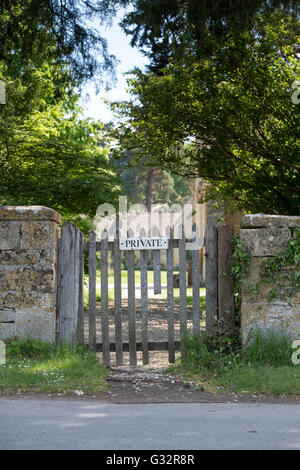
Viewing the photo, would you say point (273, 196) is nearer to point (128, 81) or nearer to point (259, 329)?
point (128, 81)

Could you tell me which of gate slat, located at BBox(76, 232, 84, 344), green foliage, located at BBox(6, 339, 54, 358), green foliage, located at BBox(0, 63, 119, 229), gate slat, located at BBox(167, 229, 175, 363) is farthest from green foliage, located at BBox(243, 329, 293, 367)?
green foliage, located at BBox(0, 63, 119, 229)

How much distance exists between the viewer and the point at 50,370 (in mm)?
5289

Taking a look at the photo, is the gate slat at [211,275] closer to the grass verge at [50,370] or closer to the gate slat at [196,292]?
the gate slat at [196,292]

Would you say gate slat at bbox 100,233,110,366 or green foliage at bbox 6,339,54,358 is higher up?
gate slat at bbox 100,233,110,366

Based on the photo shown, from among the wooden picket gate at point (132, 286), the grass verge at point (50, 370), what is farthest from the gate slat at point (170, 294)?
the grass verge at point (50, 370)

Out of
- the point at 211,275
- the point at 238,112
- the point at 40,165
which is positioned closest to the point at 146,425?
the point at 211,275

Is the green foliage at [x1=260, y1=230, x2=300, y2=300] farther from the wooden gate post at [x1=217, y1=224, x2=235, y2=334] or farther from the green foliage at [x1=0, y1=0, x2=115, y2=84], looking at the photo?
the green foliage at [x1=0, y1=0, x2=115, y2=84]

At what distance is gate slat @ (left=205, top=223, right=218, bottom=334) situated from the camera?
20.2 ft

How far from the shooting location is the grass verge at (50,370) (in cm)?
489

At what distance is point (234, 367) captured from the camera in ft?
18.2

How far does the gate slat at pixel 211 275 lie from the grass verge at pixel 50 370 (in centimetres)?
144

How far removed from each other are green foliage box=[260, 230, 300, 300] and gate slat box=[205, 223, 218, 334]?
590 mm

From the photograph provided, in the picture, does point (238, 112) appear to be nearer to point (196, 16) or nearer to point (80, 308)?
point (196, 16)

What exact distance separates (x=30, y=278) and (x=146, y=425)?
110 inches
